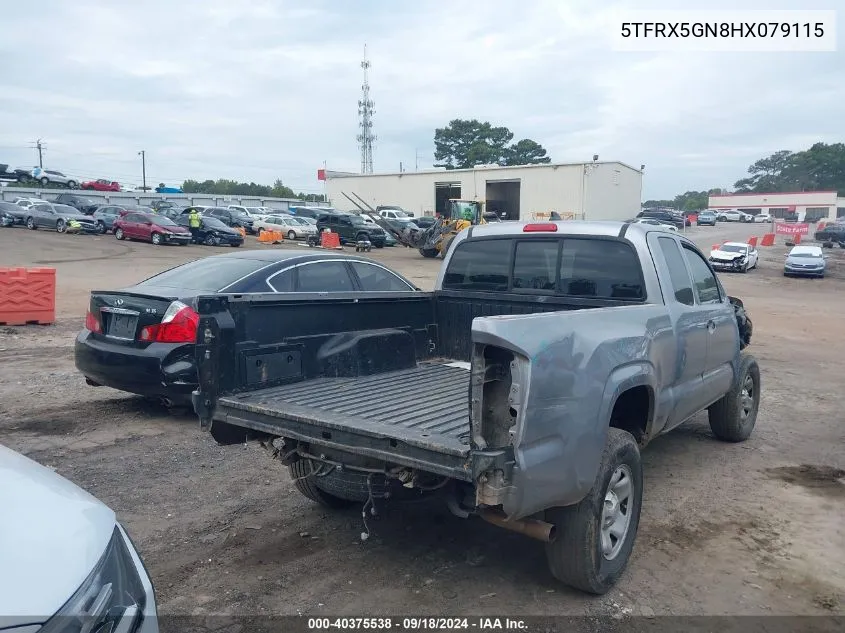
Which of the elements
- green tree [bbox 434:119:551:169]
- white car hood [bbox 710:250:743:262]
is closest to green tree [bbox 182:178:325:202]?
green tree [bbox 434:119:551:169]

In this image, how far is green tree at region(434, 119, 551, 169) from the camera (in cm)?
9288

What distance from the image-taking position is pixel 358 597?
378cm

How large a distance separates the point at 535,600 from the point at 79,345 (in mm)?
5220

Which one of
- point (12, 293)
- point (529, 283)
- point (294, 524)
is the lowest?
point (294, 524)

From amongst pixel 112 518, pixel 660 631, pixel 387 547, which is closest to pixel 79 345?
pixel 387 547

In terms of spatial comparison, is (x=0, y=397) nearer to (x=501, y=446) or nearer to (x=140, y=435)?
(x=140, y=435)

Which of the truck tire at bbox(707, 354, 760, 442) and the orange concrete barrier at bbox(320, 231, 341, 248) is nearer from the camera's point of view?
the truck tire at bbox(707, 354, 760, 442)

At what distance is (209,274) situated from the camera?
725 centimetres

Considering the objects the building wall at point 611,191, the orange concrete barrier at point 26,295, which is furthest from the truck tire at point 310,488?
the building wall at point 611,191

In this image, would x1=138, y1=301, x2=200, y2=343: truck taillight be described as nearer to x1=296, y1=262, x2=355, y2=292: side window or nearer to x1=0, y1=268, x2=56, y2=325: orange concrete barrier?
x1=296, y1=262, x2=355, y2=292: side window

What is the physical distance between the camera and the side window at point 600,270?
16.6ft

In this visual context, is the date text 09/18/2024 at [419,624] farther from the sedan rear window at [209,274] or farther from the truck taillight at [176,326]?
the sedan rear window at [209,274]

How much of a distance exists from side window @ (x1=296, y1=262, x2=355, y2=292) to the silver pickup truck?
1.74 meters

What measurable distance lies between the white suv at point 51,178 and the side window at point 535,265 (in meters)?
57.4
